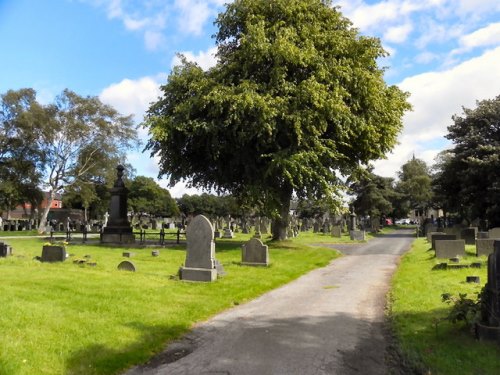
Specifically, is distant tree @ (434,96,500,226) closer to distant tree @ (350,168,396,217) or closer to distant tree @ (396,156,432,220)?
distant tree @ (350,168,396,217)

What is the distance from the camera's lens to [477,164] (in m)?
31.6

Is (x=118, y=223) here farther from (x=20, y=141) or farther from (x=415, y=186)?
(x=415, y=186)

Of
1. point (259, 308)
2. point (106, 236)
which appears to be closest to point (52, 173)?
point (106, 236)

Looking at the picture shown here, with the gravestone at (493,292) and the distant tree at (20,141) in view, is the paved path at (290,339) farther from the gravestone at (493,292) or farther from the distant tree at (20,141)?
the distant tree at (20,141)

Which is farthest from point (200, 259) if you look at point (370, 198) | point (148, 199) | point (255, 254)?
point (148, 199)

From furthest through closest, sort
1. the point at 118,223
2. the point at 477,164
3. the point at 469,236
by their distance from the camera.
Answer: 1. the point at 477,164
2. the point at 118,223
3. the point at 469,236

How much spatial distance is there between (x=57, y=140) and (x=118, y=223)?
2414cm

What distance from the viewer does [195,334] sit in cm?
771

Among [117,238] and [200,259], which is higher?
[200,259]

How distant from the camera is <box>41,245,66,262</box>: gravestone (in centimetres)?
1627

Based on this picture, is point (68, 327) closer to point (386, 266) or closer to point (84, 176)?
point (386, 266)

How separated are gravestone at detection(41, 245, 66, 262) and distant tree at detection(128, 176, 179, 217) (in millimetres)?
81058

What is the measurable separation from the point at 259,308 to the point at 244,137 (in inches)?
559

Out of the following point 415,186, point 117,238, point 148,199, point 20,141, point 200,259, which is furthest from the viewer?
point 148,199
